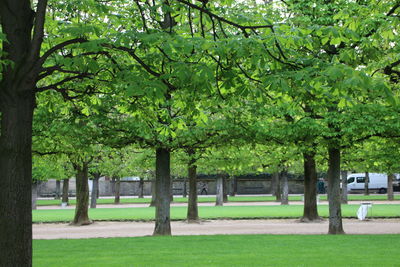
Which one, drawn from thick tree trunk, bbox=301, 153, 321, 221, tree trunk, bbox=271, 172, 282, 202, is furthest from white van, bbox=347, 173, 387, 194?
thick tree trunk, bbox=301, 153, 321, 221

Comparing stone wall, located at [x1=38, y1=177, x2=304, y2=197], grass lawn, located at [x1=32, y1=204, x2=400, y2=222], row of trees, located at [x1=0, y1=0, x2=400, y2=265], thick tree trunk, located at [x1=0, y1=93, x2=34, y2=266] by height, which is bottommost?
grass lawn, located at [x1=32, y1=204, x2=400, y2=222]

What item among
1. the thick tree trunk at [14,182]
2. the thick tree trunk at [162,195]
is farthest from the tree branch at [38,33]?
the thick tree trunk at [162,195]

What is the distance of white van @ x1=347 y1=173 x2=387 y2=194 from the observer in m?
60.5

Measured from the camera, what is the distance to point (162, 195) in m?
18.5

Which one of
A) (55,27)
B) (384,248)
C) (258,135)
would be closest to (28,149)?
(55,27)

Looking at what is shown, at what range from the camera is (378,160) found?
2211 centimetres

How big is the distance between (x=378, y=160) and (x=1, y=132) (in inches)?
742

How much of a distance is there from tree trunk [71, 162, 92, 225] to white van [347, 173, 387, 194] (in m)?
40.4

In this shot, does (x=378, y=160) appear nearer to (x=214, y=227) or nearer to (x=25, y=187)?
(x=214, y=227)

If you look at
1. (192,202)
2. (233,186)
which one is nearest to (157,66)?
(192,202)

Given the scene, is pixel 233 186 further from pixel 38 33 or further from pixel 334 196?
pixel 38 33

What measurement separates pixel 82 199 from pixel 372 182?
43.3 meters

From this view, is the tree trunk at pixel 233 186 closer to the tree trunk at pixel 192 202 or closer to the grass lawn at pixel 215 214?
the grass lawn at pixel 215 214

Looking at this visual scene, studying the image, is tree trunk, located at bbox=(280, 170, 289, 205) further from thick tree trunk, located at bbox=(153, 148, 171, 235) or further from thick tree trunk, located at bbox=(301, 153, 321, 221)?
thick tree trunk, located at bbox=(153, 148, 171, 235)
